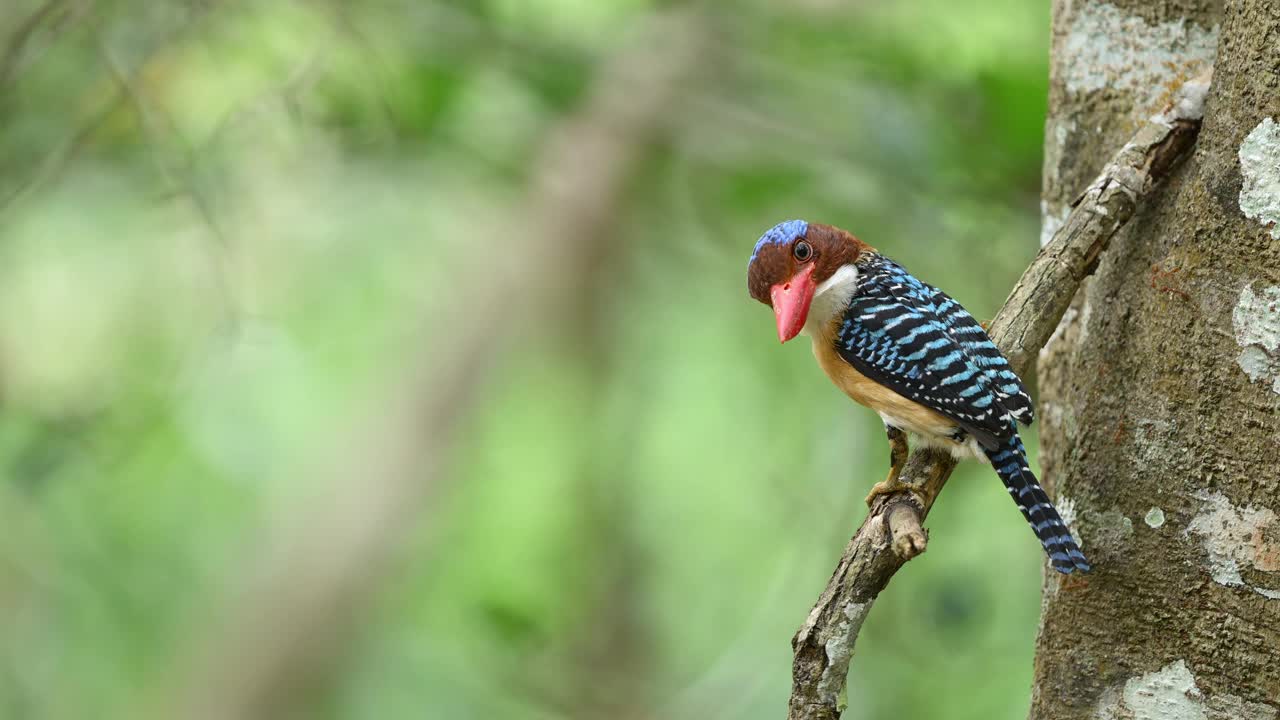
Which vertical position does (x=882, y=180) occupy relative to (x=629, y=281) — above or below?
below

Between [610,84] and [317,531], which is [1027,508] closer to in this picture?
[610,84]

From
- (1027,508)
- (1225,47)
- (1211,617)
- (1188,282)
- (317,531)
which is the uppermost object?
(317,531)

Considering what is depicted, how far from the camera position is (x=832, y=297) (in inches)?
91.7

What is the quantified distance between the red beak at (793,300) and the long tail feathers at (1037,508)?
39cm

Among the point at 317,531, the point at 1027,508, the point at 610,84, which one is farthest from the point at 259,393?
the point at 1027,508

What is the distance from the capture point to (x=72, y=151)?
8.48 ft

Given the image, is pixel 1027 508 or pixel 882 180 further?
pixel 882 180

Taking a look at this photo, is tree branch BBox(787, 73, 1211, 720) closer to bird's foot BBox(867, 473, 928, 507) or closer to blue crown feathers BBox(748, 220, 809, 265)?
bird's foot BBox(867, 473, 928, 507)

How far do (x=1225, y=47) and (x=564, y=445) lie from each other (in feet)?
17.2

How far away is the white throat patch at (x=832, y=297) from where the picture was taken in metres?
2.32

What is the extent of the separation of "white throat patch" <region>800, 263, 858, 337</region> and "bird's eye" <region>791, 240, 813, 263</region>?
12cm

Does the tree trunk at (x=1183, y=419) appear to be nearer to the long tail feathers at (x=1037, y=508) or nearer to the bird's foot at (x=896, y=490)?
the long tail feathers at (x=1037, y=508)

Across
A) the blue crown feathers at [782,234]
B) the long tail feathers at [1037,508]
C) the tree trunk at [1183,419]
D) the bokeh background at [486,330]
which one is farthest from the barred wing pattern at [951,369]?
the bokeh background at [486,330]

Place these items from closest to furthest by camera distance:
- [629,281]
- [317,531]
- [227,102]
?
1. [227,102]
2. [317,531]
3. [629,281]
